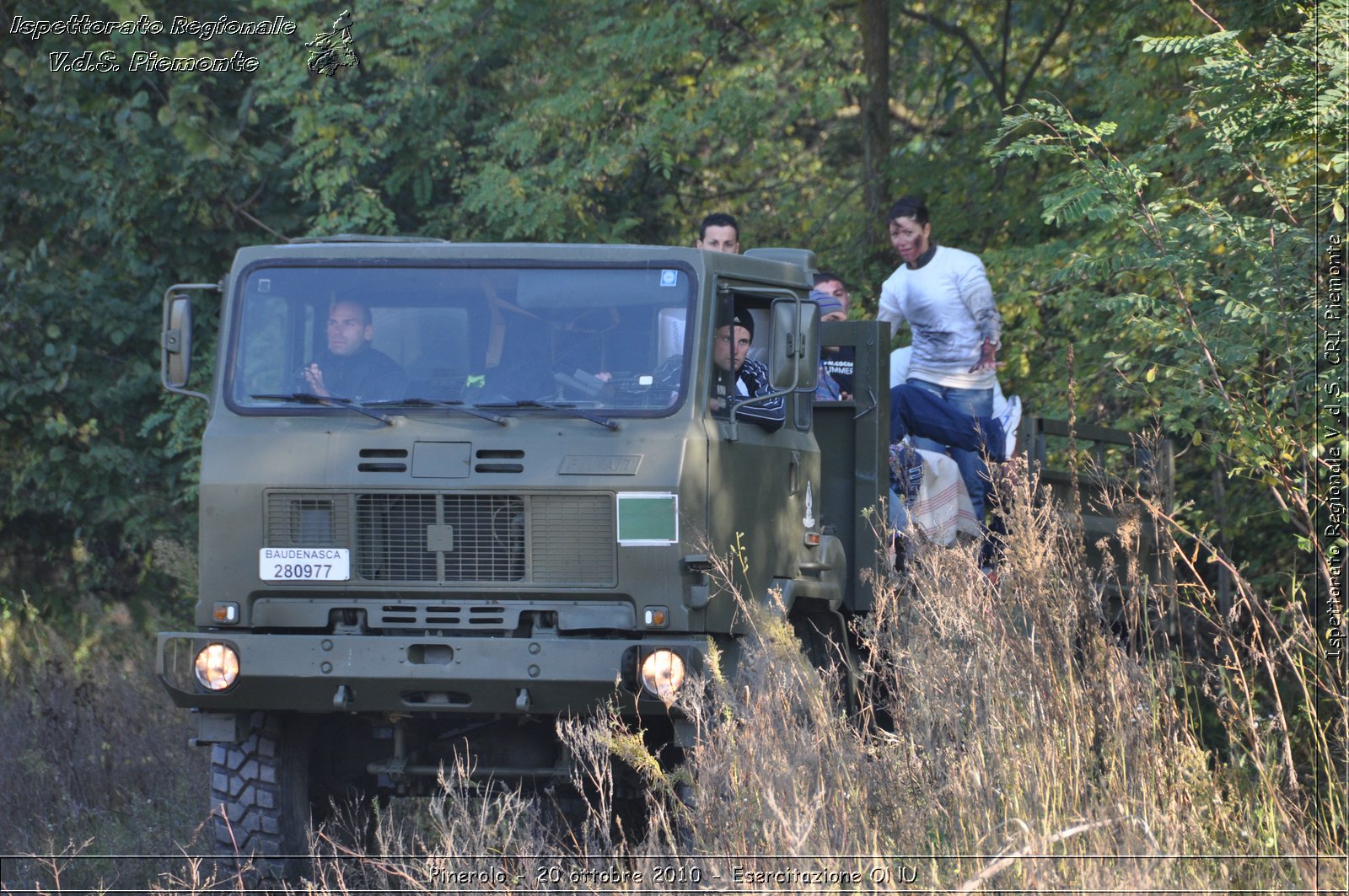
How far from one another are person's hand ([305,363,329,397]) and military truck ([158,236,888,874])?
1 centimetres

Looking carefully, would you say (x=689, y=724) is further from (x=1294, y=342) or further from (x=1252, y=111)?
(x=1252, y=111)

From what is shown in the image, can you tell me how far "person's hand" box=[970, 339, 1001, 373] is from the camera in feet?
27.4

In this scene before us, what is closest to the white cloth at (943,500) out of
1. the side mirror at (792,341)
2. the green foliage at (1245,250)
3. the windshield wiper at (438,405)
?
the green foliage at (1245,250)

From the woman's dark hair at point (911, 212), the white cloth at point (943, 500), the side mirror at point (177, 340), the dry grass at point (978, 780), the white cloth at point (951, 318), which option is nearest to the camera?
the dry grass at point (978, 780)

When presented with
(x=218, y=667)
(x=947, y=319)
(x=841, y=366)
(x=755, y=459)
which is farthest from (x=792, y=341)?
(x=218, y=667)

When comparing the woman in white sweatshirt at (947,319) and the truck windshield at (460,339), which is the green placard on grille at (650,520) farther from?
the woman in white sweatshirt at (947,319)

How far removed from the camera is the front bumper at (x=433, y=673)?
19.2 ft

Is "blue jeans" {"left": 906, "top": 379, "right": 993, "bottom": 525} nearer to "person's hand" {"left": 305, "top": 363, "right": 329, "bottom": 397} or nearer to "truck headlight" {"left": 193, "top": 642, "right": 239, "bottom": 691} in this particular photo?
"person's hand" {"left": 305, "top": 363, "right": 329, "bottom": 397}

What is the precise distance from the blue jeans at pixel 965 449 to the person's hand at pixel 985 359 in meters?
0.11

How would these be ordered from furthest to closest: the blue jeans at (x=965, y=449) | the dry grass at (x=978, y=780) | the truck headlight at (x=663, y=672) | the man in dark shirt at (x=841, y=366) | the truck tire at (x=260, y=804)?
1. the blue jeans at (x=965, y=449)
2. the man in dark shirt at (x=841, y=366)
3. the truck tire at (x=260, y=804)
4. the truck headlight at (x=663, y=672)
5. the dry grass at (x=978, y=780)

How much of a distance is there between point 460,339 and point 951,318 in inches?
117

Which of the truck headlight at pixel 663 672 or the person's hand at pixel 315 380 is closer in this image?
the truck headlight at pixel 663 672

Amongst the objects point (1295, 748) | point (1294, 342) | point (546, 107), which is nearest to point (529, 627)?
point (1294, 342)

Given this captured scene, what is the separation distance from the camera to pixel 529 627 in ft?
20.1
